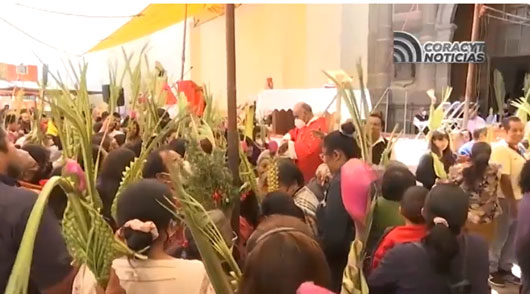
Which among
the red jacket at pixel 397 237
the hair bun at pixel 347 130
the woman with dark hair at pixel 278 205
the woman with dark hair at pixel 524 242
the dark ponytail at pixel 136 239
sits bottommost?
the woman with dark hair at pixel 524 242

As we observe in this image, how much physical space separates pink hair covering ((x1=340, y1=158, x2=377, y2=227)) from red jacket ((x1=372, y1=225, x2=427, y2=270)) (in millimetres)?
1059

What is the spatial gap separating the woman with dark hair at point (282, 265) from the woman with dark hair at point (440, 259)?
0.64m

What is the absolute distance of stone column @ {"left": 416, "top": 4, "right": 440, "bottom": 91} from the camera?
30.2 ft

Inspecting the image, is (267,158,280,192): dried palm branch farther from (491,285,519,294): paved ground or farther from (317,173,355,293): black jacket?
(491,285,519,294): paved ground

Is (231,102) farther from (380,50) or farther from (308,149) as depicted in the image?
(380,50)

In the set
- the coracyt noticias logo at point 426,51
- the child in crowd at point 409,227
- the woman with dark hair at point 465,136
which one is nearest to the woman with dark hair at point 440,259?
the child in crowd at point 409,227

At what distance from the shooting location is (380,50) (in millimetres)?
9500

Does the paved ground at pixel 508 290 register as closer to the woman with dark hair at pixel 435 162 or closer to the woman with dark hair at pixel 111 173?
the woman with dark hair at pixel 435 162

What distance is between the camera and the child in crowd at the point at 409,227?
6.55 feet

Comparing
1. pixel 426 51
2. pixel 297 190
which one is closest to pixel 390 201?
pixel 297 190

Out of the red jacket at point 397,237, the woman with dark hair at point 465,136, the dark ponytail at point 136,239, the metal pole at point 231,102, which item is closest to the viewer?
the dark ponytail at point 136,239

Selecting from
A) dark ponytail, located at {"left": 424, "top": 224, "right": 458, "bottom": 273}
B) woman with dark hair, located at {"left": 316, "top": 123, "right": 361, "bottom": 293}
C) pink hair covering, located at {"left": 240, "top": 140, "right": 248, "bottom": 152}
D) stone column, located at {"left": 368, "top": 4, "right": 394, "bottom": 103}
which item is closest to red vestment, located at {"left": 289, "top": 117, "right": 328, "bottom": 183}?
pink hair covering, located at {"left": 240, "top": 140, "right": 248, "bottom": 152}

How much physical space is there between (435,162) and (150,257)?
175 cm

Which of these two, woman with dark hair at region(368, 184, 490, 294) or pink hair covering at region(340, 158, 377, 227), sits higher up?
pink hair covering at region(340, 158, 377, 227)
